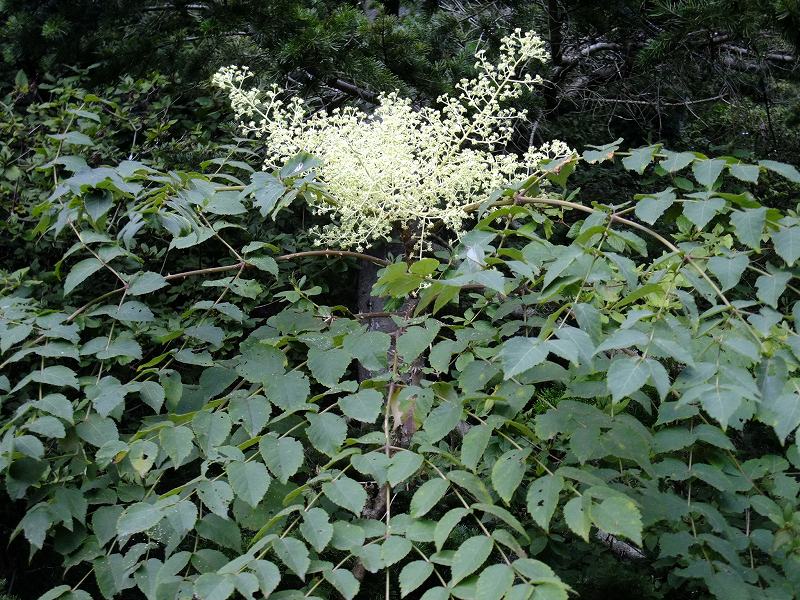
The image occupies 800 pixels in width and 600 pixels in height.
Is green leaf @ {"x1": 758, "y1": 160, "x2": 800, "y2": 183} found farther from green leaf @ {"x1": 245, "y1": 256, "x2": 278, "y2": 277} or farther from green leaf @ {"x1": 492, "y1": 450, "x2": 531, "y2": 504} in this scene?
green leaf @ {"x1": 245, "y1": 256, "x2": 278, "y2": 277}

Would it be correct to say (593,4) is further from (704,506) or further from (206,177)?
(704,506)

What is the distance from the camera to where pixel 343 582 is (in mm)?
1366

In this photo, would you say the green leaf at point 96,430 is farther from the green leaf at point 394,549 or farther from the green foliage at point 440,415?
the green leaf at point 394,549

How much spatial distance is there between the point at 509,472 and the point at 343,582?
0.35m

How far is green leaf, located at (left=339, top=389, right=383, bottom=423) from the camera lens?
150 centimetres

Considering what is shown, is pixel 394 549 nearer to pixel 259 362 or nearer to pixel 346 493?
pixel 346 493

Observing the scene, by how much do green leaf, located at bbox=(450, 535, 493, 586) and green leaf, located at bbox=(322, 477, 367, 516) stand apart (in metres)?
0.21

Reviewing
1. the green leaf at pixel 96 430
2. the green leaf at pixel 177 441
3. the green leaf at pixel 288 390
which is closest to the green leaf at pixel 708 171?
the green leaf at pixel 288 390

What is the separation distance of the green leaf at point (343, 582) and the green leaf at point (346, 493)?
0.11 meters

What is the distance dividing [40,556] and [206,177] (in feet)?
6.19

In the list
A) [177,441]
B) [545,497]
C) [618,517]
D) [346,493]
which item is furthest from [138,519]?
[618,517]

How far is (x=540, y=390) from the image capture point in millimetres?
3592

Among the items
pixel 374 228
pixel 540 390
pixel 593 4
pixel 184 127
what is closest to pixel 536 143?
pixel 593 4

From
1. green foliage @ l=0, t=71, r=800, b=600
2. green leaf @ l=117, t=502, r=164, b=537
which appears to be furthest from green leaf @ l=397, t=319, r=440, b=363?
green leaf @ l=117, t=502, r=164, b=537
